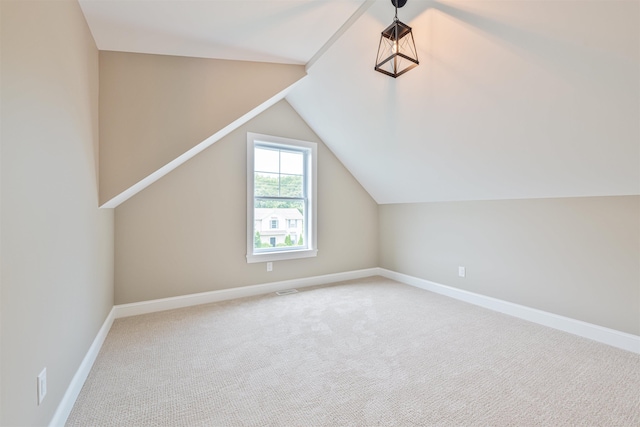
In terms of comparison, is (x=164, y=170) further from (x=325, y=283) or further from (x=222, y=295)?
(x=325, y=283)

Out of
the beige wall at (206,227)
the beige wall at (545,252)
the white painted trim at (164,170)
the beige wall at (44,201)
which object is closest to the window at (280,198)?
the beige wall at (206,227)

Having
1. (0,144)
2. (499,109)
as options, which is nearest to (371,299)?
(499,109)

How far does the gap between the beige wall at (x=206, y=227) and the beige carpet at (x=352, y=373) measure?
1.51 feet

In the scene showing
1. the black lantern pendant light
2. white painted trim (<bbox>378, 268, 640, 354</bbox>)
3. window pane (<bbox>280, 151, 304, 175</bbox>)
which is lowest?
white painted trim (<bbox>378, 268, 640, 354</bbox>)

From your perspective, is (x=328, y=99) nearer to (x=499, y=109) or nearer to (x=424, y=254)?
(x=499, y=109)

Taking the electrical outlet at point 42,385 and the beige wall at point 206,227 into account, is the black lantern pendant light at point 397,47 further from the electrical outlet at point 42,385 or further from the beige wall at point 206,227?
the electrical outlet at point 42,385

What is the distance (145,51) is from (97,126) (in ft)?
2.36

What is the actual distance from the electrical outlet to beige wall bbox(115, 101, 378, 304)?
176 cm

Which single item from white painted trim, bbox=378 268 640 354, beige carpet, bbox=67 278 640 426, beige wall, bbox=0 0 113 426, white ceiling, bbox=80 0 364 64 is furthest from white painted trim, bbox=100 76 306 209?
white painted trim, bbox=378 268 640 354

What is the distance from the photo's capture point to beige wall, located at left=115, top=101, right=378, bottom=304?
9.52 ft

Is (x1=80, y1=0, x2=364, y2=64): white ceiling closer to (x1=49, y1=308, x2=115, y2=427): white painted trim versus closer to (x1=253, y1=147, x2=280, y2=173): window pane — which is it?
(x1=253, y1=147, x2=280, y2=173): window pane

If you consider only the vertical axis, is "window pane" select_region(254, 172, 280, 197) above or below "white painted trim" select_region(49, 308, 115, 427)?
above

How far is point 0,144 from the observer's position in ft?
3.08

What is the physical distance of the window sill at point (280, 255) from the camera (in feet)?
11.6
